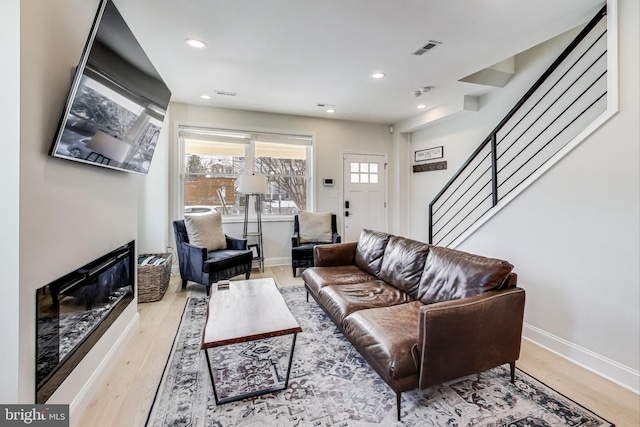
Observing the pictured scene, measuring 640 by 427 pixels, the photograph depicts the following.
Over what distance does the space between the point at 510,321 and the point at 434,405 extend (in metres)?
0.69

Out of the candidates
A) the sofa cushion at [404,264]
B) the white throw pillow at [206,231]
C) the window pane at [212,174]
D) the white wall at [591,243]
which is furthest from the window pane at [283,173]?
the white wall at [591,243]

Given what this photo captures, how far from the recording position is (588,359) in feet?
6.82

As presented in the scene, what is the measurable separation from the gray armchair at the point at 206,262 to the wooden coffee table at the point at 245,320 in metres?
1.05

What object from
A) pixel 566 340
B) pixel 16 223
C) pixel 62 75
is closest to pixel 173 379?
pixel 16 223

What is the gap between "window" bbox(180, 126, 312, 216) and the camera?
4520mm

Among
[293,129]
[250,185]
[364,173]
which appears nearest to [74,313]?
[250,185]

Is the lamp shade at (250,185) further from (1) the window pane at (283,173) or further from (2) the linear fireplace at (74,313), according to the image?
(2) the linear fireplace at (74,313)

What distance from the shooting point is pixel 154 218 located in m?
Answer: 4.11

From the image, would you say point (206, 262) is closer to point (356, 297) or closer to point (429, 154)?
point (356, 297)

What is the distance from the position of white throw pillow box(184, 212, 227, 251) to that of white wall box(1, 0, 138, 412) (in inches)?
73.6

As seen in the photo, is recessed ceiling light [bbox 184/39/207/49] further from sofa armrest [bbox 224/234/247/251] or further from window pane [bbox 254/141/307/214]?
sofa armrest [bbox 224/234/247/251]

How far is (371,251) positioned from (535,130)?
8.07ft

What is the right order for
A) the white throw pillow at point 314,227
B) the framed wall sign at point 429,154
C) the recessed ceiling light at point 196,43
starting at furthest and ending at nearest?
1. the framed wall sign at point 429,154
2. the white throw pillow at point 314,227
3. the recessed ceiling light at point 196,43

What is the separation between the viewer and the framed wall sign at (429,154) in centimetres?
485
